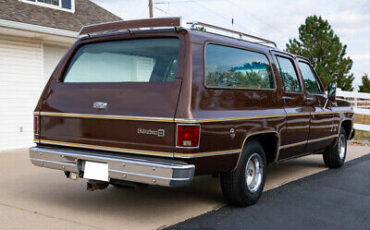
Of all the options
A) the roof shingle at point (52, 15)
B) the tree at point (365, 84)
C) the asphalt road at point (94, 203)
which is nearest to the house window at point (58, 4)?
the roof shingle at point (52, 15)

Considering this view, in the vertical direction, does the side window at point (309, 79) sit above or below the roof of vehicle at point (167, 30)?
below

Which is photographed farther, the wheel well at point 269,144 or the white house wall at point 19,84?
the white house wall at point 19,84

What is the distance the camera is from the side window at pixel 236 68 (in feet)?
15.0

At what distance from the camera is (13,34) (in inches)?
386

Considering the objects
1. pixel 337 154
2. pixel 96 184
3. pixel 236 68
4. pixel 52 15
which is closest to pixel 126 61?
pixel 236 68

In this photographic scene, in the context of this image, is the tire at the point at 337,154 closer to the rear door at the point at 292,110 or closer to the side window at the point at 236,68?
the rear door at the point at 292,110

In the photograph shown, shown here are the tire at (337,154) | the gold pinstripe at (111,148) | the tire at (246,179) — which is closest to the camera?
the gold pinstripe at (111,148)

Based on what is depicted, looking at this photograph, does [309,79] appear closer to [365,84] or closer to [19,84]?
[19,84]

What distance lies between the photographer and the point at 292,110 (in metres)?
5.89

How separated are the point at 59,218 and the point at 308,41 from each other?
119 feet

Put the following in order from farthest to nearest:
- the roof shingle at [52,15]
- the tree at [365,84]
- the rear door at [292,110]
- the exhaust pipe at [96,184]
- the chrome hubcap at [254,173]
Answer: the tree at [365,84]
the roof shingle at [52,15]
the rear door at [292,110]
the chrome hubcap at [254,173]
the exhaust pipe at [96,184]

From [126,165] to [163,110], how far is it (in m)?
0.64

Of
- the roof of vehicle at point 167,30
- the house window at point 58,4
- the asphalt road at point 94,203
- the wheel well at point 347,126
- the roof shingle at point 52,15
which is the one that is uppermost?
the house window at point 58,4

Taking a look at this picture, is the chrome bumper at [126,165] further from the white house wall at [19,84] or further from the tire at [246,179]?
the white house wall at [19,84]
